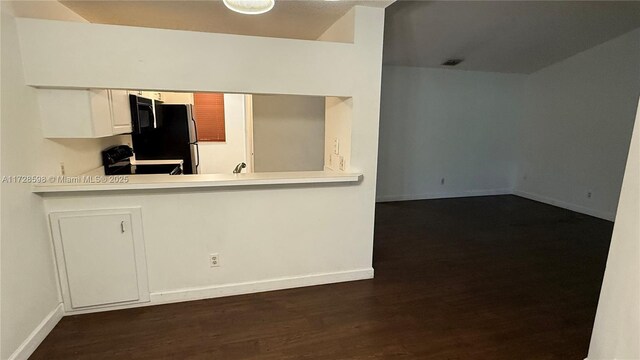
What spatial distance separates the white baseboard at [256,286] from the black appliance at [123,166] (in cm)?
139

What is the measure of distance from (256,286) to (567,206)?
542cm

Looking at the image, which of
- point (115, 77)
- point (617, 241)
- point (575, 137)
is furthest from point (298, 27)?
point (575, 137)

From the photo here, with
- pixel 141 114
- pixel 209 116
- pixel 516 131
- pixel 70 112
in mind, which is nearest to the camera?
pixel 70 112

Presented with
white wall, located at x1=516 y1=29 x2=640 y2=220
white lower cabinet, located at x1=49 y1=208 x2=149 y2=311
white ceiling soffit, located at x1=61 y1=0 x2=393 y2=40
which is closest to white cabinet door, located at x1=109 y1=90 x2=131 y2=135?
white ceiling soffit, located at x1=61 y1=0 x2=393 y2=40

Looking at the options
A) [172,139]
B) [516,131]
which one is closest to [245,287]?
[172,139]

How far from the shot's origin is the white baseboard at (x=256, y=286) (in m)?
2.53

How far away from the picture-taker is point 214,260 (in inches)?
101

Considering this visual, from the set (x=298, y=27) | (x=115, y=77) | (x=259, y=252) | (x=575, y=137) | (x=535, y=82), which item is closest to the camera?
(x=115, y=77)

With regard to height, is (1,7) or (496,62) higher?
(496,62)

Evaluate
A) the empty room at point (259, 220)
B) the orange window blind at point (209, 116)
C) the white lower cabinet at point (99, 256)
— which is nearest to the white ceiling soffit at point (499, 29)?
the empty room at point (259, 220)

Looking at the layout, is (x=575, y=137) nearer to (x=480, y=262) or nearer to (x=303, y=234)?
(x=480, y=262)

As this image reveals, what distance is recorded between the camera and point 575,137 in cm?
521

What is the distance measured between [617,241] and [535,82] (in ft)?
18.1

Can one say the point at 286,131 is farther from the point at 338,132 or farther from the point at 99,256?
the point at 99,256
